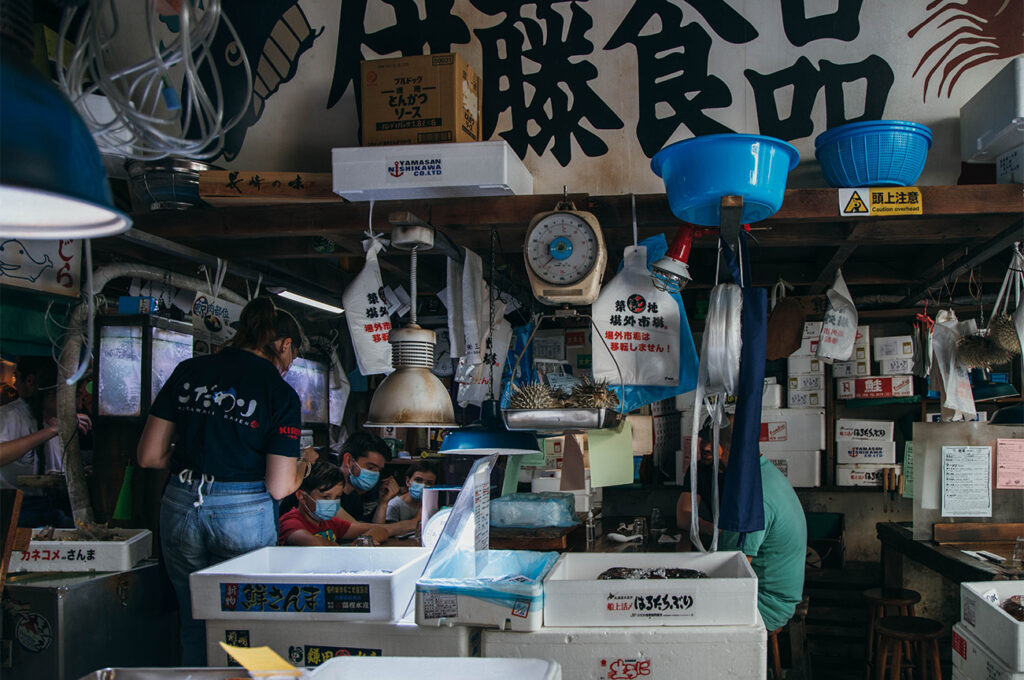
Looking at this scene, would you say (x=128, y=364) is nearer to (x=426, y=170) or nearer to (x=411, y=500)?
(x=426, y=170)

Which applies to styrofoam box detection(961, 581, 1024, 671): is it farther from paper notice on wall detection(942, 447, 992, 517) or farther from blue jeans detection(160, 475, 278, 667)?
blue jeans detection(160, 475, 278, 667)

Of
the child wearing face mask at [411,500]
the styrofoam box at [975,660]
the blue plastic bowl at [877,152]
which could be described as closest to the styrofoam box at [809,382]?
the child wearing face mask at [411,500]

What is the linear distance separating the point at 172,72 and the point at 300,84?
0.68 m

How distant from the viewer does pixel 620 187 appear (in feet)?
13.6

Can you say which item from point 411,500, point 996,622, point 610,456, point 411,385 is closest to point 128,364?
point 411,385

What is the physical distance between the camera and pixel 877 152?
3.53 m

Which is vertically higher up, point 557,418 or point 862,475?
point 557,418

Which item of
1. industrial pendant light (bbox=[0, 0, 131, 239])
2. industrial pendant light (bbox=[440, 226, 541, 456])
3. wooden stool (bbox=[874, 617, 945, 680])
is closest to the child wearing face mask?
industrial pendant light (bbox=[440, 226, 541, 456])

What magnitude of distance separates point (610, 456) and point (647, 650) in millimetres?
2345

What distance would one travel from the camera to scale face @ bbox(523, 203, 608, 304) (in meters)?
3.53

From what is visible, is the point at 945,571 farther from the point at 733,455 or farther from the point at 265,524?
the point at 265,524

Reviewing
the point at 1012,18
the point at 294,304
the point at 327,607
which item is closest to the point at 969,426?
the point at 1012,18

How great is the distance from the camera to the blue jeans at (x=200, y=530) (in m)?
3.21

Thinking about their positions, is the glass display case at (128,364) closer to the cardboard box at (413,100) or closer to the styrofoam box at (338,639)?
the cardboard box at (413,100)
